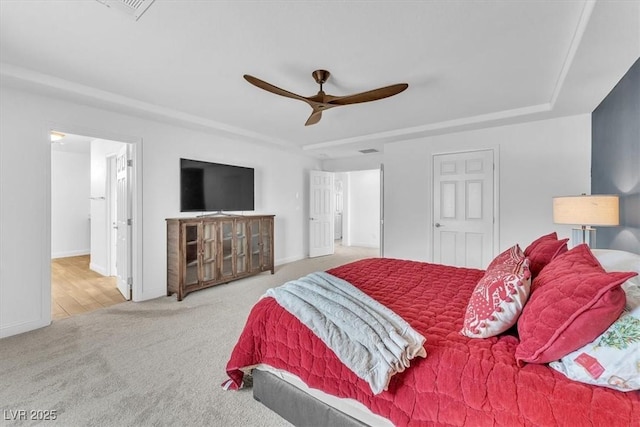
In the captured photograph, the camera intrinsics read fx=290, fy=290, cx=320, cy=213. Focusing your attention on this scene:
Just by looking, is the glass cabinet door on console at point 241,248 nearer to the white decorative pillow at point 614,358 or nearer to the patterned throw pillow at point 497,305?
the patterned throw pillow at point 497,305

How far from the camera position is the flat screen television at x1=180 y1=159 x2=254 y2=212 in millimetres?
4055

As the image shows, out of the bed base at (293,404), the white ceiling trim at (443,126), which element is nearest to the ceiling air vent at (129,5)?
the bed base at (293,404)

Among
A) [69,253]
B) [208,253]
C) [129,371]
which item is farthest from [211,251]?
[69,253]

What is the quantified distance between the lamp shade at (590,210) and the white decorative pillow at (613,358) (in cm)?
150

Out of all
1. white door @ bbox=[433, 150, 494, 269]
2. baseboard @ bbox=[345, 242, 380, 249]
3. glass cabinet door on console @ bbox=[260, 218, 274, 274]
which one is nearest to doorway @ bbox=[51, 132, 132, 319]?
glass cabinet door on console @ bbox=[260, 218, 274, 274]

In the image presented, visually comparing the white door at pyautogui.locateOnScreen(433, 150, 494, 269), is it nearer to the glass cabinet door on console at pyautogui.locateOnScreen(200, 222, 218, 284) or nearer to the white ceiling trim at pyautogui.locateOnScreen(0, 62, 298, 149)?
the white ceiling trim at pyautogui.locateOnScreen(0, 62, 298, 149)

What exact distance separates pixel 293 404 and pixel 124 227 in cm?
337

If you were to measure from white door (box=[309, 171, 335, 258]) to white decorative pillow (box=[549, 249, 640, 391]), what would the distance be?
17.8 ft

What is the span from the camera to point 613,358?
92cm

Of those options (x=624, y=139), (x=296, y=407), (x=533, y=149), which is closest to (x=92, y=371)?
(x=296, y=407)

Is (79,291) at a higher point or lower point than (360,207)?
lower

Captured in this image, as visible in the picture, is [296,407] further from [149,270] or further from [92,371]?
[149,270]

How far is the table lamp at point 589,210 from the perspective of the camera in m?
2.14

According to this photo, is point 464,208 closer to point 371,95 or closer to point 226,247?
point 371,95
